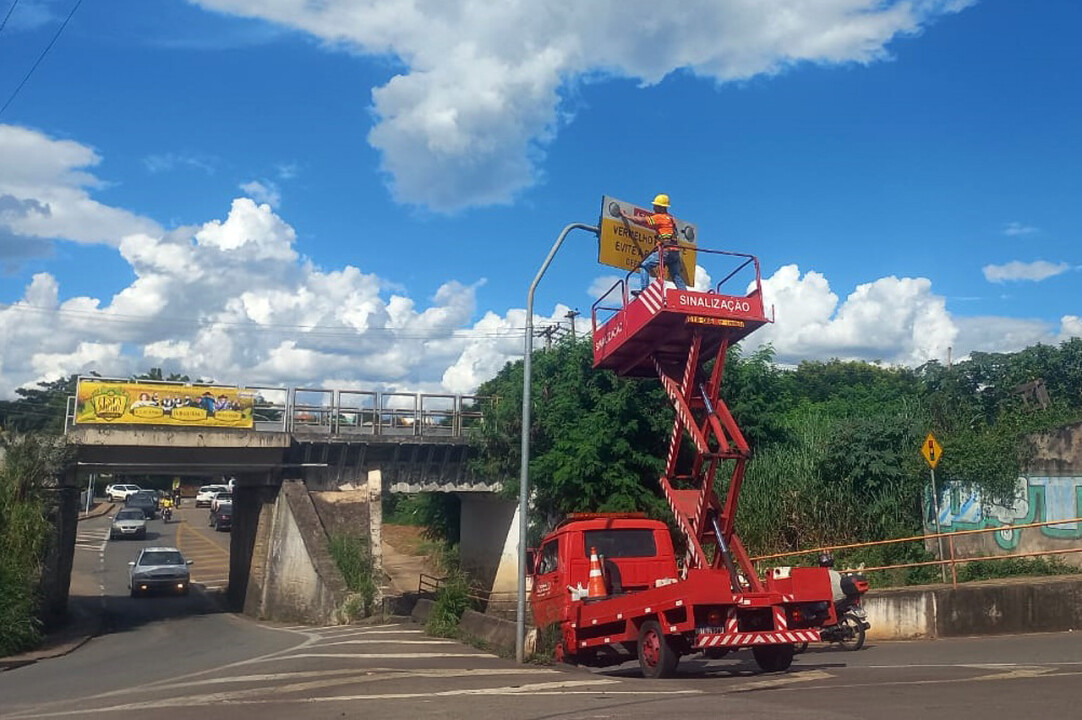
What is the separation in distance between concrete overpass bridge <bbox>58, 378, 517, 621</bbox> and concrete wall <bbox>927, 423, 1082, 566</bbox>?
1635 centimetres

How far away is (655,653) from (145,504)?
62751 mm

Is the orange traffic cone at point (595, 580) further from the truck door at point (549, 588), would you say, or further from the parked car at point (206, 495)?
the parked car at point (206, 495)

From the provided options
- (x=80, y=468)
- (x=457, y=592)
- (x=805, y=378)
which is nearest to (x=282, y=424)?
(x=80, y=468)

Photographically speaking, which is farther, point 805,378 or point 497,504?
point 805,378

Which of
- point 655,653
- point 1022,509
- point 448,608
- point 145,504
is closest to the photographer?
point 655,653

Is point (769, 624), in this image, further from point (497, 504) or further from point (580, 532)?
point (497, 504)

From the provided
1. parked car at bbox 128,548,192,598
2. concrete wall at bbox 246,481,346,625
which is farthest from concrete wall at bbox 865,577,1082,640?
parked car at bbox 128,548,192,598

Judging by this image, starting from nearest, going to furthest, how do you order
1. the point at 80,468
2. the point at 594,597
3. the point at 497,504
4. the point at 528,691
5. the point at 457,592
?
1. the point at 528,691
2. the point at 594,597
3. the point at 457,592
4. the point at 80,468
5. the point at 497,504

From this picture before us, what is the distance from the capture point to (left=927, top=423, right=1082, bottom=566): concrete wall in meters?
18.1

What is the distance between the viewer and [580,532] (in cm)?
1476

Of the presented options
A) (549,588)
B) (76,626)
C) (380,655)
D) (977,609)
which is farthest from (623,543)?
(76,626)

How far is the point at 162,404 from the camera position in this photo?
27.9 meters

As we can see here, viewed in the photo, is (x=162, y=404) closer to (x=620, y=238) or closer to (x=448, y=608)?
(x=448, y=608)

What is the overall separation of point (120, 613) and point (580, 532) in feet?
74.0
